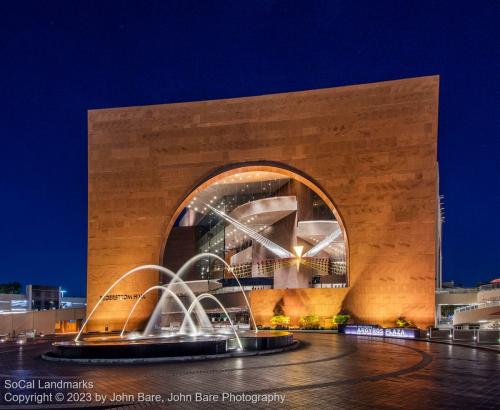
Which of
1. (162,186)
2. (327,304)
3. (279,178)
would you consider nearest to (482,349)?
(327,304)

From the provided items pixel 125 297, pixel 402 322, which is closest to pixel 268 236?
pixel 125 297

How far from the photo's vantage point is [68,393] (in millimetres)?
7840

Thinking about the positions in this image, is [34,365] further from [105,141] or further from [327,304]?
[105,141]

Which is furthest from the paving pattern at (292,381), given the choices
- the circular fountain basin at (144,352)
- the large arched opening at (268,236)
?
the large arched opening at (268,236)

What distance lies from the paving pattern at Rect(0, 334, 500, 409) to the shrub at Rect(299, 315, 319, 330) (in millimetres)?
11323

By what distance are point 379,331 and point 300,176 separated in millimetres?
9091

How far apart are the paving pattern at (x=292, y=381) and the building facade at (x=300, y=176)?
11.0 meters

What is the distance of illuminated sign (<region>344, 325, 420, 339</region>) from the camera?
67.2ft

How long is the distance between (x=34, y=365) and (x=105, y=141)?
61.8 ft

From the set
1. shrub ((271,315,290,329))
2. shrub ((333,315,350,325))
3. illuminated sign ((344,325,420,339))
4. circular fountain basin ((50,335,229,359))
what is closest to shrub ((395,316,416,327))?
illuminated sign ((344,325,420,339))

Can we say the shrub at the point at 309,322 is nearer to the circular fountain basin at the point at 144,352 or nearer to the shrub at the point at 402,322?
the shrub at the point at 402,322

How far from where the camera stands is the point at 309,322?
24641 mm

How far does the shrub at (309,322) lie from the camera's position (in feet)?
80.3

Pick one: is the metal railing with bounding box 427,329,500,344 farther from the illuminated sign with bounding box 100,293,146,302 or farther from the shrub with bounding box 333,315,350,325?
the illuminated sign with bounding box 100,293,146,302
